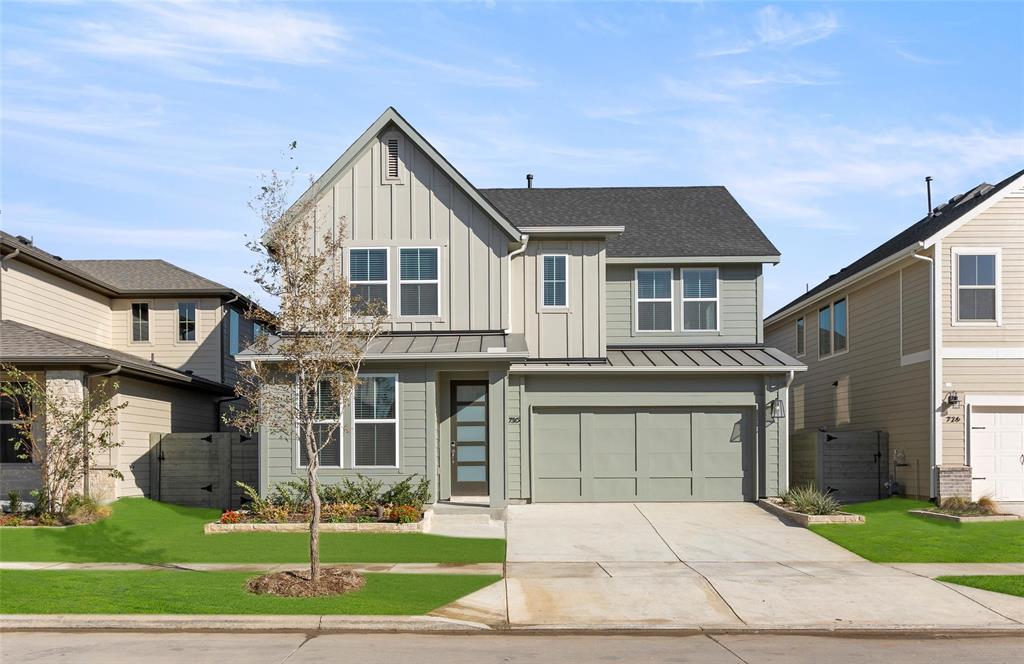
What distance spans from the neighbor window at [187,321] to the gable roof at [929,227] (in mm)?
18786

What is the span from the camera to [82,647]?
32.1 feet

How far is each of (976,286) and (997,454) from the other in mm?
3748

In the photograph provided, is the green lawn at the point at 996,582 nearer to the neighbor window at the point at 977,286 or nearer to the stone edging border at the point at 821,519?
the stone edging border at the point at 821,519

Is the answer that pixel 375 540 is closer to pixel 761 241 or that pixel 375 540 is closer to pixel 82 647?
pixel 82 647

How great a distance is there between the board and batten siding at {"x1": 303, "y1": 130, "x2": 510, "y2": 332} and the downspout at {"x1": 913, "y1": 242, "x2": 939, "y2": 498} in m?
9.41

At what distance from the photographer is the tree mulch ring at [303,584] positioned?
39.9ft

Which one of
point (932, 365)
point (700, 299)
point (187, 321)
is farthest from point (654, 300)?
point (187, 321)

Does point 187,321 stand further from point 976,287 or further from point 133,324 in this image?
point 976,287

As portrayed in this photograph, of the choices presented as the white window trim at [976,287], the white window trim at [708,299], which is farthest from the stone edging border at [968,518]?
the white window trim at [708,299]

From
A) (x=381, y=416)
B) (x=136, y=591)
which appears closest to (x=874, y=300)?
(x=381, y=416)

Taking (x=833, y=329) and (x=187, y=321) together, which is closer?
(x=833, y=329)

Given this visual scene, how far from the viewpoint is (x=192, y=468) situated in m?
22.4

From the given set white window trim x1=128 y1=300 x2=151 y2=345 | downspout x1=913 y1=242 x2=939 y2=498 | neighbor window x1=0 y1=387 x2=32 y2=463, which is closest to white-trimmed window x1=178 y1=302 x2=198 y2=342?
white window trim x1=128 y1=300 x2=151 y2=345

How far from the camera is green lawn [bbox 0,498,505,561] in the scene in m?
15.1
